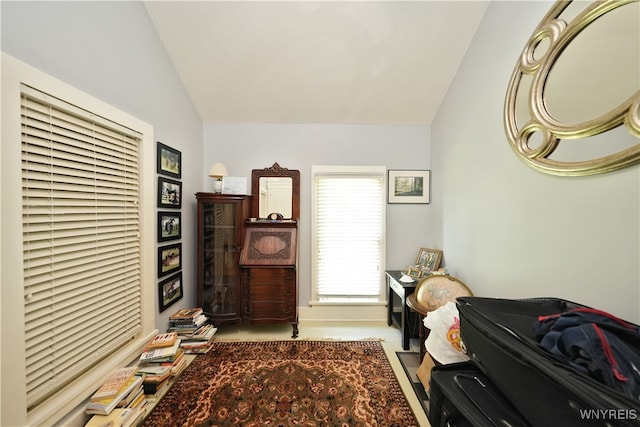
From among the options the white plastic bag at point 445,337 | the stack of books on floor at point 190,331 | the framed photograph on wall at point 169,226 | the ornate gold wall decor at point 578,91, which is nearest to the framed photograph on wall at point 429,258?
Answer: the white plastic bag at point 445,337

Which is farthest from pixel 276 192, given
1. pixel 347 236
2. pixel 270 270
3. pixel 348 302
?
pixel 348 302

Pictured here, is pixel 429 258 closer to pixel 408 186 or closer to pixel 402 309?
pixel 402 309

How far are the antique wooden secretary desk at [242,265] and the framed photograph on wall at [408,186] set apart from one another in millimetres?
1372

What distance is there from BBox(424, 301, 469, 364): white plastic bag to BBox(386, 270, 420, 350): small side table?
651mm

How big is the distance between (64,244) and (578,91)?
9.53 feet

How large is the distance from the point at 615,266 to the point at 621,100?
722 millimetres

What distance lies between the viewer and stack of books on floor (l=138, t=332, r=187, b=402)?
1.66 m

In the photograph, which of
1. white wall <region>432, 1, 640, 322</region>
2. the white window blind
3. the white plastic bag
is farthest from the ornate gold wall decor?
the white window blind

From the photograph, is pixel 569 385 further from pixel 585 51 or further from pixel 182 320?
pixel 182 320

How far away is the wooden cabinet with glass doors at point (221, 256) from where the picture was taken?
244 centimetres

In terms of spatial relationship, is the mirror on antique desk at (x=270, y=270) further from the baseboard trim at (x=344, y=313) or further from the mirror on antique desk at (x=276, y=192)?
the baseboard trim at (x=344, y=313)

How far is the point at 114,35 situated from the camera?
156cm

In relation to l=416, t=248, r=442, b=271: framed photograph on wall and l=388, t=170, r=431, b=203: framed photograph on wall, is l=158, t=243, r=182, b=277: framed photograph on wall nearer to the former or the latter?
l=388, t=170, r=431, b=203: framed photograph on wall

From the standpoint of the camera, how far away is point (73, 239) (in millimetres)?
1331
